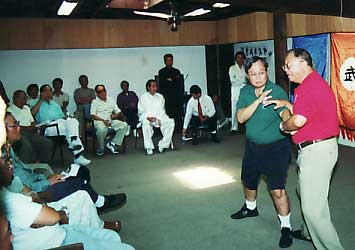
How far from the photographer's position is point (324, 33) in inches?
228

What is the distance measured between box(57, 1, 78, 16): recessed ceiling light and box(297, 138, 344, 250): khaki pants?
4.48 meters

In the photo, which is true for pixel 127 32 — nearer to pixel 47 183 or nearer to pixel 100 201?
pixel 100 201

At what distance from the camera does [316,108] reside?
7.14 ft

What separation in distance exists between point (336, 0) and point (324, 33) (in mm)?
1133

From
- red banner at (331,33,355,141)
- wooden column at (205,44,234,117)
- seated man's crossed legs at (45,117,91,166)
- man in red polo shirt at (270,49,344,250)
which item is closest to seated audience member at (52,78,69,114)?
seated man's crossed legs at (45,117,91,166)

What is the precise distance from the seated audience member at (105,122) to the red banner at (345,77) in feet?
10.4

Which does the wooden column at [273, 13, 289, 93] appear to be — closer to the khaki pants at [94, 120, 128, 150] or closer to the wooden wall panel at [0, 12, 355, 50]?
the wooden wall panel at [0, 12, 355, 50]

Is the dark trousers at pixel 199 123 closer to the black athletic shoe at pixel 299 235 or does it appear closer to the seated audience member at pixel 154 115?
the seated audience member at pixel 154 115

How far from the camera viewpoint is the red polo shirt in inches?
85.9

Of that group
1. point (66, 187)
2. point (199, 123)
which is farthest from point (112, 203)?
point (199, 123)

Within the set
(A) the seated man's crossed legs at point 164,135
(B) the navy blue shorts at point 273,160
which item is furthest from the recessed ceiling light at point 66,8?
(B) the navy blue shorts at point 273,160

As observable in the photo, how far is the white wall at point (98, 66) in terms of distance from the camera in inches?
292

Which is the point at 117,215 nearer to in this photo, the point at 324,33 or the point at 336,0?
the point at 336,0

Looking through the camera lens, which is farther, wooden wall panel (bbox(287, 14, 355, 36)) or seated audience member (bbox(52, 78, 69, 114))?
seated audience member (bbox(52, 78, 69, 114))
